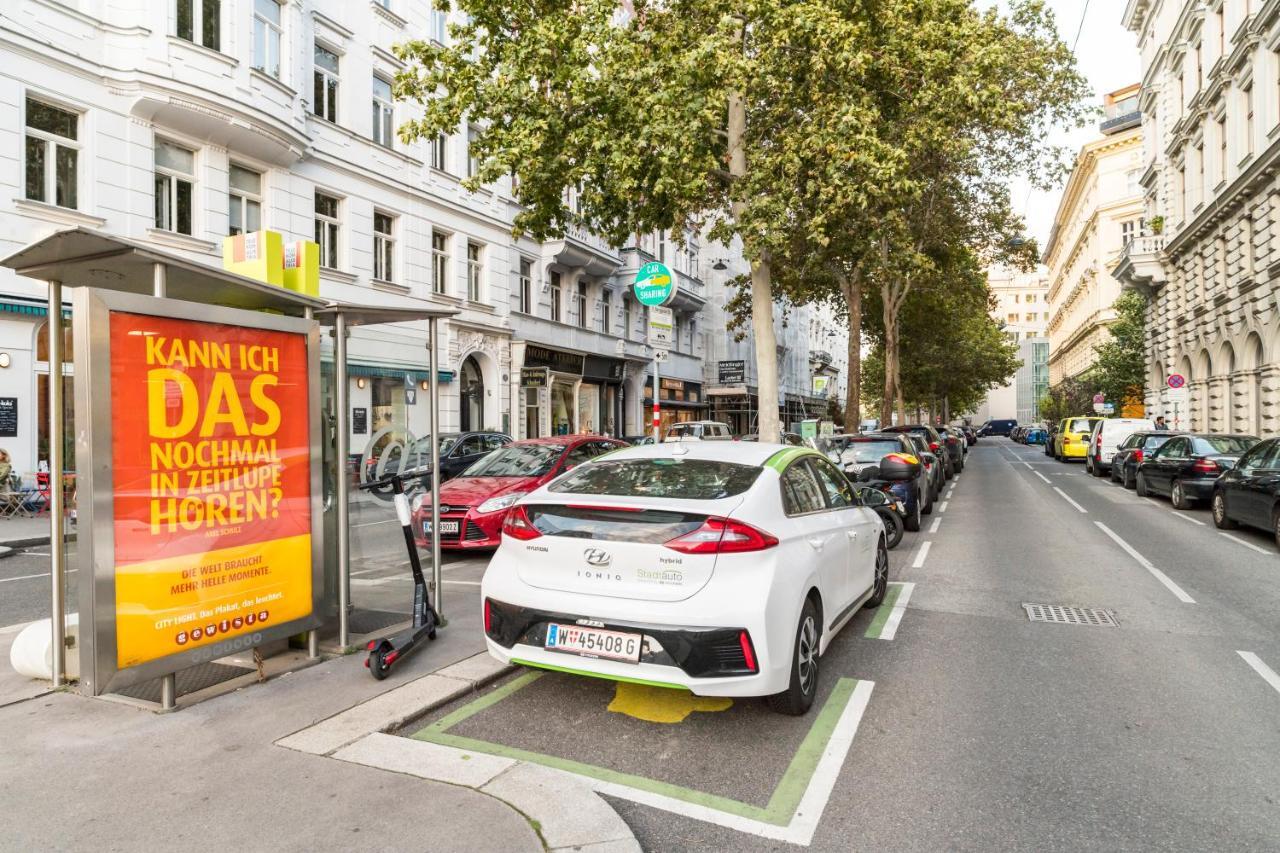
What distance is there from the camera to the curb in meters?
2.97

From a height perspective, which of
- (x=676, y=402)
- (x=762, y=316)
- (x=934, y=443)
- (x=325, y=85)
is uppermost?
(x=325, y=85)

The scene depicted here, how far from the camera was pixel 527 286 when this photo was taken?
86.5ft

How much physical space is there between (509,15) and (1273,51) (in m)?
22.6

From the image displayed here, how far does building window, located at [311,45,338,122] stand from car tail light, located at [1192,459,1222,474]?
2019 centimetres

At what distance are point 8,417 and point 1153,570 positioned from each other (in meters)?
16.7

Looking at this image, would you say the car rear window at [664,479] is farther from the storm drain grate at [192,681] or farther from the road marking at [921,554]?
the road marking at [921,554]

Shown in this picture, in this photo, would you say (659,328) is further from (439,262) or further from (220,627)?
(439,262)

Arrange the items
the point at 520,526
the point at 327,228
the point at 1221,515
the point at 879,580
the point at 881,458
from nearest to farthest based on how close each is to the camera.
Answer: the point at 520,526
the point at 879,580
the point at 881,458
the point at 1221,515
the point at 327,228

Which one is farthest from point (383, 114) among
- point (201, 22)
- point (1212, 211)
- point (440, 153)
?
point (1212, 211)

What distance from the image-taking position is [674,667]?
12.5 feet

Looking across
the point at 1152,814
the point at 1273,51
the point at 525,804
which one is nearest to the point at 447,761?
the point at 525,804

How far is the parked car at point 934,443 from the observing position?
19.8 metres

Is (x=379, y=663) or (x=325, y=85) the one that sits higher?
(x=325, y=85)

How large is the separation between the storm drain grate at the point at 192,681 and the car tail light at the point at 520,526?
178cm
